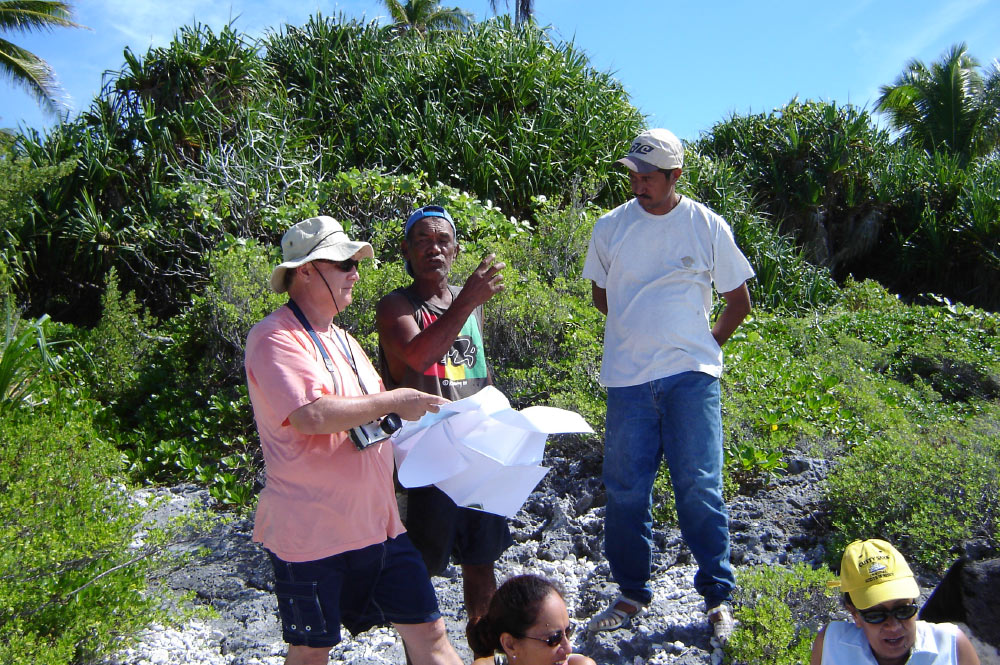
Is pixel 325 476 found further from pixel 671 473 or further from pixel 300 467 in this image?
pixel 671 473

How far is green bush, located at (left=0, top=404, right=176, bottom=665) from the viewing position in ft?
9.84

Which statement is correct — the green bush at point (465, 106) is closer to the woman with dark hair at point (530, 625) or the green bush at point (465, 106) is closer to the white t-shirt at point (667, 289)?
the white t-shirt at point (667, 289)

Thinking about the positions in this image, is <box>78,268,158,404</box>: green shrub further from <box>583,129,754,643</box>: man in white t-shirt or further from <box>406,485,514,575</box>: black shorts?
<box>583,129,754,643</box>: man in white t-shirt

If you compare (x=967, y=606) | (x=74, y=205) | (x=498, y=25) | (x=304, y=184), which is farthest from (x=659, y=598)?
(x=498, y=25)

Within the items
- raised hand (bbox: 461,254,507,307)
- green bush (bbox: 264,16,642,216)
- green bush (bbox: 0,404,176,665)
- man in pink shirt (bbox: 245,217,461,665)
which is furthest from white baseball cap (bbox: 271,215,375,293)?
green bush (bbox: 264,16,642,216)

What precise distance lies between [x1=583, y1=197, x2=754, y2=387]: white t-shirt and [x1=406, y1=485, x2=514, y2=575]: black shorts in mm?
842

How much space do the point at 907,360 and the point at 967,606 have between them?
4.49 metres

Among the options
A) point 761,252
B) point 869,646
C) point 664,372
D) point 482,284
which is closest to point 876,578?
point 869,646

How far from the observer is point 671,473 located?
325cm

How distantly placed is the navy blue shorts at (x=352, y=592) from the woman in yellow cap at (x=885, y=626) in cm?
119

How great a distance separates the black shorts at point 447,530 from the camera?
2.83 m

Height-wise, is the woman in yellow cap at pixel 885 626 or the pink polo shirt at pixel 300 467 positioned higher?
the pink polo shirt at pixel 300 467

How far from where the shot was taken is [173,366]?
6273mm

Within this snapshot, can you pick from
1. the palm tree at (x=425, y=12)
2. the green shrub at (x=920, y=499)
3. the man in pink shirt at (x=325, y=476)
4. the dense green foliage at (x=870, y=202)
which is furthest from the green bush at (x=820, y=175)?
the palm tree at (x=425, y=12)
